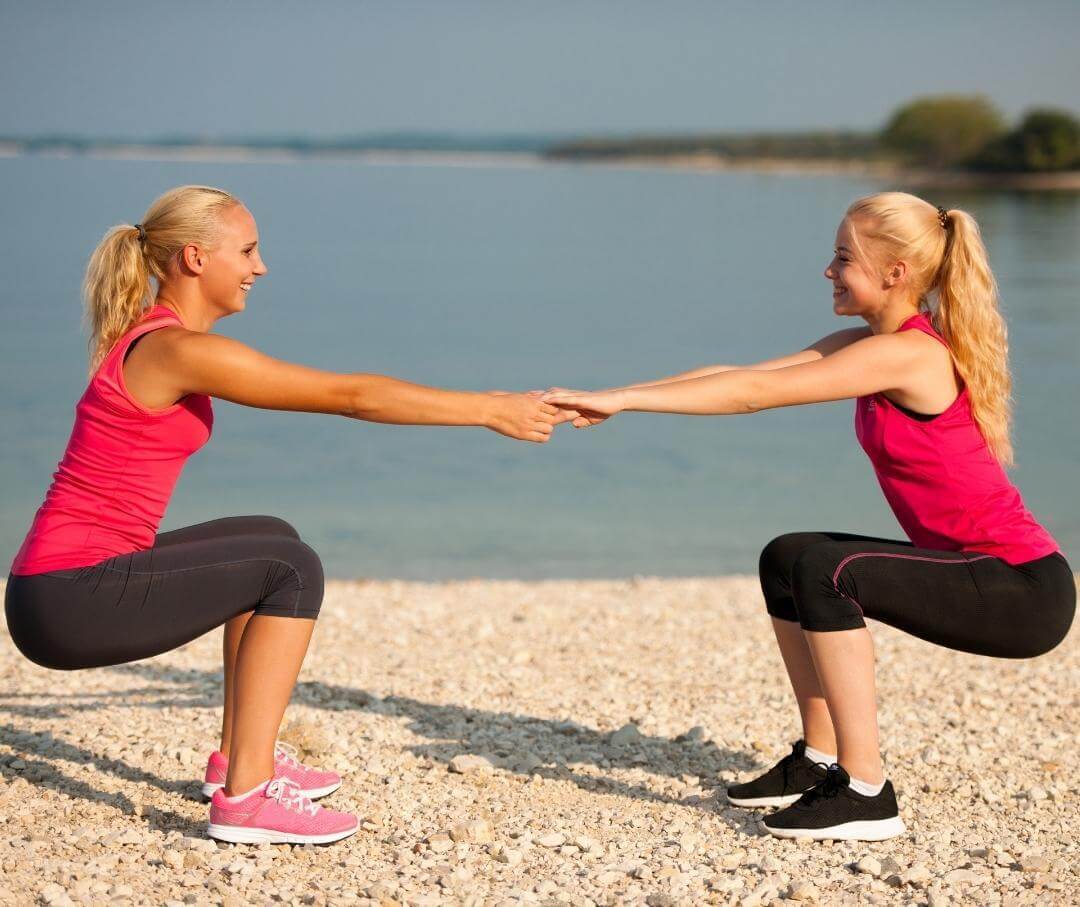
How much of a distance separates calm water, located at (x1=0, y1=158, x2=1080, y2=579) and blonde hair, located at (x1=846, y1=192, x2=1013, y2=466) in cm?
612


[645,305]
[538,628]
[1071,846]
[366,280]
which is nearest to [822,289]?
[645,305]

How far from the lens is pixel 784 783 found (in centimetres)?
423

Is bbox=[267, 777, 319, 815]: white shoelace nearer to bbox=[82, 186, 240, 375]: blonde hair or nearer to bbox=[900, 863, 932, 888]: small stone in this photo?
bbox=[82, 186, 240, 375]: blonde hair

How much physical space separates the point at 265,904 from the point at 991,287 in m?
Result: 2.64

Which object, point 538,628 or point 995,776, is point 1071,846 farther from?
point 538,628

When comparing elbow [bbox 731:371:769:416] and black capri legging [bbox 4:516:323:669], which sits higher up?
elbow [bbox 731:371:769:416]

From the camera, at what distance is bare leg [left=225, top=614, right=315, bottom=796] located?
3.82m

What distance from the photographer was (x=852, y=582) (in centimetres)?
390

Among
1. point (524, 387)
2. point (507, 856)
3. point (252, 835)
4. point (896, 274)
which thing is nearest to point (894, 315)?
point (896, 274)

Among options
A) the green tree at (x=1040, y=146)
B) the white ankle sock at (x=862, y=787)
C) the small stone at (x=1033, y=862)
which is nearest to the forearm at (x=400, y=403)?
the white ankle sock at (x=862, y=787)

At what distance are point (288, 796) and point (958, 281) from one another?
240cm

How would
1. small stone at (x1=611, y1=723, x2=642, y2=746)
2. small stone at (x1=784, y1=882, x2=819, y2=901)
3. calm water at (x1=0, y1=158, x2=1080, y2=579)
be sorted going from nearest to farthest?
small stone at (x1=784, y1=882, x2=819, y2=901) < small stone at (x1=611, y1=723, x2=642, y2=746) < calm water at (x1=0, y1=158, x2=1080, y2=579)

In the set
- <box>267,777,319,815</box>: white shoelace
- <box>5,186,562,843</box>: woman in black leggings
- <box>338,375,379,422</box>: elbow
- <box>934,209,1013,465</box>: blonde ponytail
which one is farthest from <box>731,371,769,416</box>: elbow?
<box>267,777,319,815</box>: white shoelace

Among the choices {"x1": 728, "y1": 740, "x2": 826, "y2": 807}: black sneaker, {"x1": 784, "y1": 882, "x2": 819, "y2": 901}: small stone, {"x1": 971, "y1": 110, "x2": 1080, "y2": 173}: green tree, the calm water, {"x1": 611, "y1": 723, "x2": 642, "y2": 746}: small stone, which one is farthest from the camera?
{"x1": 971, "y1": 110, "x2": 1080, "y2": 173}: green tree
